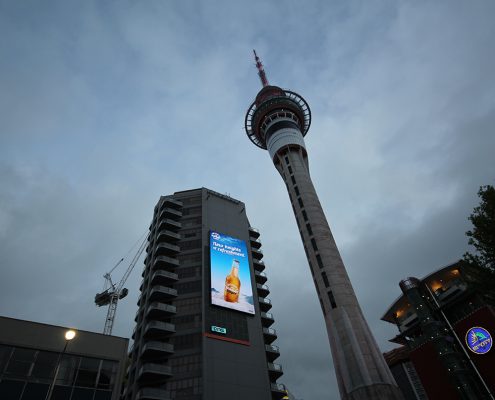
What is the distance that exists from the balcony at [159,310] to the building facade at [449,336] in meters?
44.4

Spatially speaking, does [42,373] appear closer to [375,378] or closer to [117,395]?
[117,395]

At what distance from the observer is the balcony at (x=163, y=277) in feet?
236

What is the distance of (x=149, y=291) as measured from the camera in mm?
72312

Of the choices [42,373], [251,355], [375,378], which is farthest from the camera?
[251,355]

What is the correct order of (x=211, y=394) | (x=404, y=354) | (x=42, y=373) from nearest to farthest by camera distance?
(x=42, y=373) → (x=211, y=394) → (x=404, y=354)

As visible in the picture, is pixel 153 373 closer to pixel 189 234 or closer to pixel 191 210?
pixel 189 234

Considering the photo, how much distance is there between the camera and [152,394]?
5566cm

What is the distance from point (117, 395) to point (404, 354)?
6646 centimetres

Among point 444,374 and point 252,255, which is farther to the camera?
point 252,255

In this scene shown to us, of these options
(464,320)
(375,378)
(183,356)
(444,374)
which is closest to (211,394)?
(183,356)

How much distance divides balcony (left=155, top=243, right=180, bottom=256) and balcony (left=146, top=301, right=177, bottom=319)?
13.2 metres

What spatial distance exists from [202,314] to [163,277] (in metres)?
11.7

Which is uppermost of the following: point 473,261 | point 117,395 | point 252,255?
point 252,255

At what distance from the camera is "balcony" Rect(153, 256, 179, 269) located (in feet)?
245
